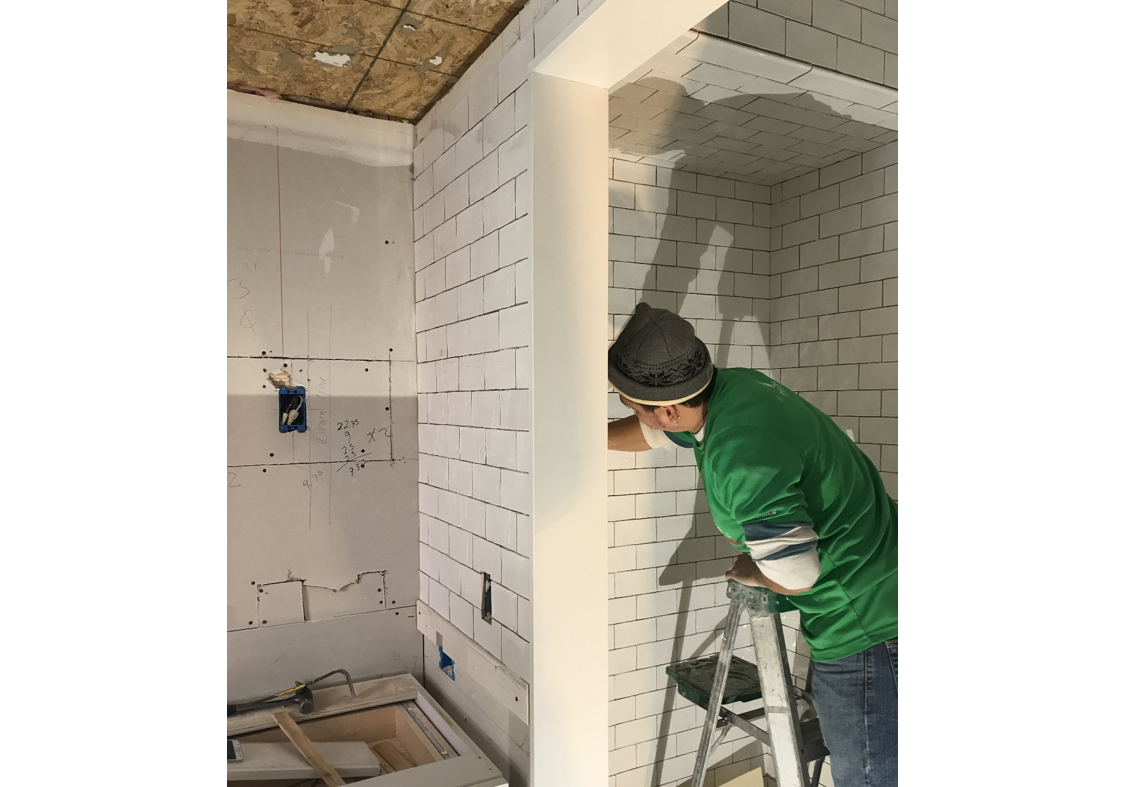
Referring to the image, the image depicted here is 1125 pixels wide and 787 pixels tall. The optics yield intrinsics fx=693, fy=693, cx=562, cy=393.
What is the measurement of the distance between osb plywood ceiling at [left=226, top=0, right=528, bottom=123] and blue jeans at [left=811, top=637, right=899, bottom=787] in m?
2.02

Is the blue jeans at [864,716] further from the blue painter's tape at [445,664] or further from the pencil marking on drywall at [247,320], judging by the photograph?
the pencil marking on drywall at [247,320]

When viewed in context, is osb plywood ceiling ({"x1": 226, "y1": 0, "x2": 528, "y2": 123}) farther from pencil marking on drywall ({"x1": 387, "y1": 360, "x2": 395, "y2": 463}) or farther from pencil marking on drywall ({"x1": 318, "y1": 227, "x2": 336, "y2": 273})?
pencil marking on drywall ({"x1": 387, "y1": 360, "x2": 395, "y2": 463})

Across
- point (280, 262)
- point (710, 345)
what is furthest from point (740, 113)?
point (280, 262)

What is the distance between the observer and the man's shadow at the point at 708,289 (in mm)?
2947

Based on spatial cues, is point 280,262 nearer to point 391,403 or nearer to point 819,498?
point 391,403

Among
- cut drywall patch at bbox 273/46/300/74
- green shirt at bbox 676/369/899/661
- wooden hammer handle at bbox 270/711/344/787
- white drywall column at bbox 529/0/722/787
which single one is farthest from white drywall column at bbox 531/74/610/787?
cut drywall patch at bbox 273/46/300/74

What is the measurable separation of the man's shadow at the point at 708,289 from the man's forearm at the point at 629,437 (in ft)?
1.66

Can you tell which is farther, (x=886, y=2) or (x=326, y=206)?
(x=326, y=206)

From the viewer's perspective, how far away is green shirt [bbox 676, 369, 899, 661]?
72.6 inches

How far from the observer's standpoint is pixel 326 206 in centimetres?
253
